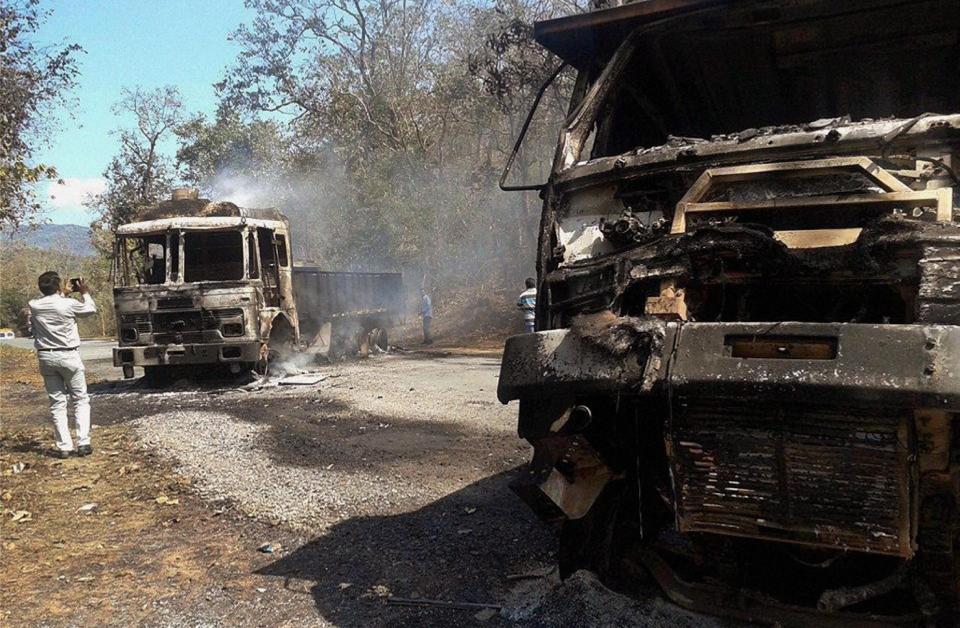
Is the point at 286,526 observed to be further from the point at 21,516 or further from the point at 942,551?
the point at 942,551

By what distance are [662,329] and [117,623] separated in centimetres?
257

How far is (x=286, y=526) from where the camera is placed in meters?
4.31

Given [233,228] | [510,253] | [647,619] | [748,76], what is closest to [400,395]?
[233,228]

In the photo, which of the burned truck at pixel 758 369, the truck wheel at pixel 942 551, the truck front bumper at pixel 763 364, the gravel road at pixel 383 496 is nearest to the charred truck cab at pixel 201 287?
the gravel road at pixel 383 496

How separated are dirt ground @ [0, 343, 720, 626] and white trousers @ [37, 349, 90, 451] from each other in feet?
0.80

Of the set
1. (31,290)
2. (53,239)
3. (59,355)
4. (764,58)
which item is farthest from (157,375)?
(53,239)

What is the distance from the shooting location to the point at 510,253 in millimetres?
26453

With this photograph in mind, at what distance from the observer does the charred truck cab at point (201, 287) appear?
10.4m

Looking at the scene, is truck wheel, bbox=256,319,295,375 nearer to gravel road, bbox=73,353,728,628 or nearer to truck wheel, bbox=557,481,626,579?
gravel road, bbox=73,353,728,628

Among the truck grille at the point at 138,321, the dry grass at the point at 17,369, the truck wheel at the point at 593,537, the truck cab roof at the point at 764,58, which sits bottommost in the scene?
the dry grass at the point at 17,369

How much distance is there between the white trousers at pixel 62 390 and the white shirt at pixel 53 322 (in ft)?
0.30

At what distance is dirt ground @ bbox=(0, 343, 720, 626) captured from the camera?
3.18 m

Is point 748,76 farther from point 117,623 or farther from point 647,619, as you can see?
point 117,623

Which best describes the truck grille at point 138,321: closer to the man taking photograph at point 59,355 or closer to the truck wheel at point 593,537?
the man taking photograph at point 59,355
